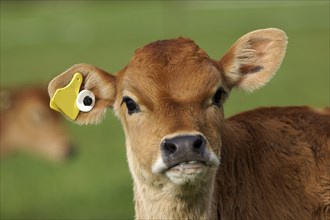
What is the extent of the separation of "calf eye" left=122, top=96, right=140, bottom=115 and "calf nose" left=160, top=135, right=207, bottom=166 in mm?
686

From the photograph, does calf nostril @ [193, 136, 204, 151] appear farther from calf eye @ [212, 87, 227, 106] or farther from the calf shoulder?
the calf shoulder

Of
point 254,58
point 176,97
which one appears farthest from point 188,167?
point 254,58

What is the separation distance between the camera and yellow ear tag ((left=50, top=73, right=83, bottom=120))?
7.62 meters

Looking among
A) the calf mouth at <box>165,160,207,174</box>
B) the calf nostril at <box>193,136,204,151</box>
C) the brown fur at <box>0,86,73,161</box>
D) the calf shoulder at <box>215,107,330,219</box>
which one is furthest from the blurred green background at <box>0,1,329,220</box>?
the calf nostril at <box>193,136,204,151</box>

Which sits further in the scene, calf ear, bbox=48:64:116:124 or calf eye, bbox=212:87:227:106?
calf ear, bbox=48:64:116:124

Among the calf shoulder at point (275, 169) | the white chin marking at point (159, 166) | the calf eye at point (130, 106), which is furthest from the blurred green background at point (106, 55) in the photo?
the white chin marking at point (159, 166)

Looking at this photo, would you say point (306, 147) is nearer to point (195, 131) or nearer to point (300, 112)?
point (300, 112)

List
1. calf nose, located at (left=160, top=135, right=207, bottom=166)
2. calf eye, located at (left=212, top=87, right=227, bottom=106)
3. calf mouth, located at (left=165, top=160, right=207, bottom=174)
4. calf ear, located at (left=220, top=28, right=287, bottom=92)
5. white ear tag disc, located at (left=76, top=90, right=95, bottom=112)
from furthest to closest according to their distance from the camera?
white ear tag disc, located at (left=76, top=90, right=95, bottom=112) < calf ear, located at (left=220, top=28, right=287, bottom=92) < calf eye, located at (left=212, top=87, right=227, bottom=106) < calf mouth, located at (left=165, top=160, right=207, bottom=174) < calf nose, located at (left=160, top=135, right=207, bottom=166)

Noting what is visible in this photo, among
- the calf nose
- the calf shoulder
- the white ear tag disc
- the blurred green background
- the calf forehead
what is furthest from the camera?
the blurred green background

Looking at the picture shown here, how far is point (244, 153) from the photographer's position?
25.2 ft

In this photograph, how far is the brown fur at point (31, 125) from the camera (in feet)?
59.7

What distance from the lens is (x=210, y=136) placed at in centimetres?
684

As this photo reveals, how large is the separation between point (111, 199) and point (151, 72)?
313 inches

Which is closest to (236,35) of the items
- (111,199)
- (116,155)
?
(116,155)
